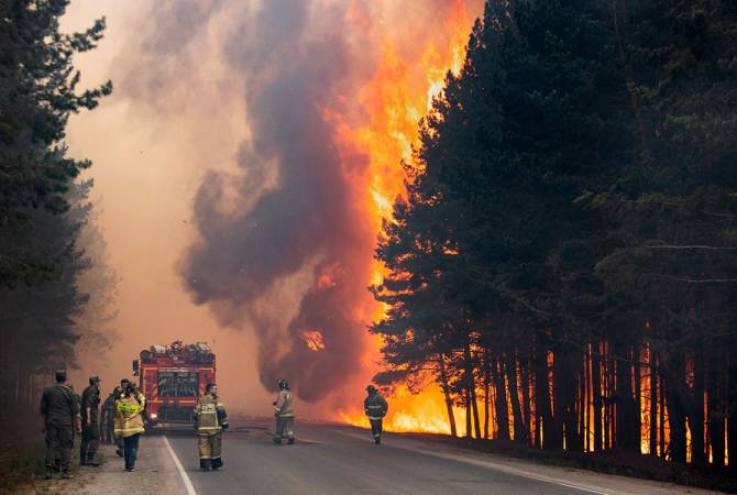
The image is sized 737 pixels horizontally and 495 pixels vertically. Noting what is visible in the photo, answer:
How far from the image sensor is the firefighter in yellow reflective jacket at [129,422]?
19.4 metres

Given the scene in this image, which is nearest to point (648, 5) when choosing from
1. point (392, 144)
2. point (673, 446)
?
point (673, 446)

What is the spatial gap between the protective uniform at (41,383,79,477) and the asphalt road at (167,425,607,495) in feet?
7.98

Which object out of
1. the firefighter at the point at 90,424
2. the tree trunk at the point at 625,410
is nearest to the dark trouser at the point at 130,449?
the firefighter at the point at 90,424

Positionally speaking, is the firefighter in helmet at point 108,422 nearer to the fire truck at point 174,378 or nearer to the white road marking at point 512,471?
the fire truck at point 174,378

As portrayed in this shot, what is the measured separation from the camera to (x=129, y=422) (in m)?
19.4

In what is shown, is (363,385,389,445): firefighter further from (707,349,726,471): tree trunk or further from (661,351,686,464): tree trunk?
(707,349,726,471): tree trunk

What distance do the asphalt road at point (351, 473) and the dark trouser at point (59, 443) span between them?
94.4 inches

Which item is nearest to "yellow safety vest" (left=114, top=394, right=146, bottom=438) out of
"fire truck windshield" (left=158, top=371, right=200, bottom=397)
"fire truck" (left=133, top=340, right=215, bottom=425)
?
"fire truck" (left=133, top=340, right=215, bottom=425)

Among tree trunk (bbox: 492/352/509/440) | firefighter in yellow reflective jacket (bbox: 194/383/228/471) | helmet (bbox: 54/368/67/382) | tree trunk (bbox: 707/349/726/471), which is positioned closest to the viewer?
helmet (bbox: 54/368/67/382)

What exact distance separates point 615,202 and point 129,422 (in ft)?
38.1

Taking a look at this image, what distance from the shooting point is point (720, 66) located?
18875mm

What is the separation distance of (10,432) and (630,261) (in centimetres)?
2260

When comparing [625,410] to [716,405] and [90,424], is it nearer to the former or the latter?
[716,405]

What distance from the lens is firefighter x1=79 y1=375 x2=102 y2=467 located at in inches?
813
